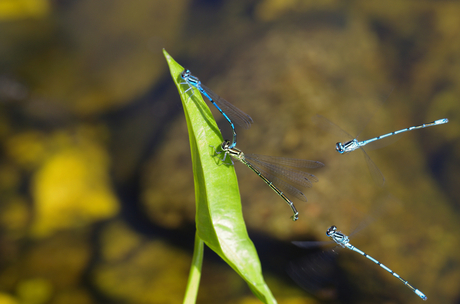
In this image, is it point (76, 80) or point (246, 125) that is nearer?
point (246, 125)

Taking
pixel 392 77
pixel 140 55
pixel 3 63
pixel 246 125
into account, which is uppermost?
pixel 392 77

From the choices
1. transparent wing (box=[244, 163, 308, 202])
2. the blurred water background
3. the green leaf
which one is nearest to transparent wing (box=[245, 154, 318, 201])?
transparent wing (box=[244, 163, 308, 202])

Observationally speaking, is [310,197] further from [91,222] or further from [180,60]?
[180,60]

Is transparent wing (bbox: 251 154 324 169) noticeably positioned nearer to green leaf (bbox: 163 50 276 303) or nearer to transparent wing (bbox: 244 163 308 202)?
transparent wing (bbox: 244 163 308 202)

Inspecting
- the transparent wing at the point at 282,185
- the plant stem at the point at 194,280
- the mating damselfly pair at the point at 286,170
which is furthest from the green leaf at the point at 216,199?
the transparent wing at the point at 282,185

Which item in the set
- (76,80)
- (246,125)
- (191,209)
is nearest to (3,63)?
(76,80)

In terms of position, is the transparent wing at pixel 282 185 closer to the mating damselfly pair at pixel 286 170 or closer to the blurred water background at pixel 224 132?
the mating damselfly pair at pixel 286 170
